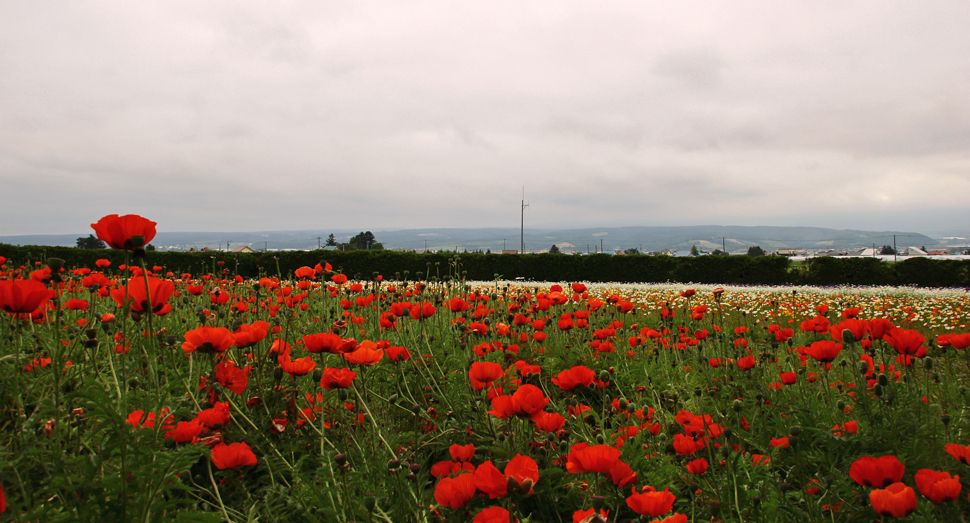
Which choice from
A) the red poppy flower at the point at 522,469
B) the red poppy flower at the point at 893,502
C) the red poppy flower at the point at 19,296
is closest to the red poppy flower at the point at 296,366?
the red poppy flower at the point at 19,296

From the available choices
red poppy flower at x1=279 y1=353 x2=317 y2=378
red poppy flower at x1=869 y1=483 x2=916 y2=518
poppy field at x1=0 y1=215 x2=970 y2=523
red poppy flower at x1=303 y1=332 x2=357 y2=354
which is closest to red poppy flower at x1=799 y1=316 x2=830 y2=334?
poppy field at x1=0 y1=215 x2=970 y2=523

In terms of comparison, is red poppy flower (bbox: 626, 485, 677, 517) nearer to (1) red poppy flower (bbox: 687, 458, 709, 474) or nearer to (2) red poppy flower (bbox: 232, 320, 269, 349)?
(1) red poppy flower (bbox: 687, 458, 709, 474)

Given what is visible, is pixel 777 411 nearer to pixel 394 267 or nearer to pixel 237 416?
pixel 237 416

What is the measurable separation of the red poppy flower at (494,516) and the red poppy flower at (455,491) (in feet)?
0.65

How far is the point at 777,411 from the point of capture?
2693mm

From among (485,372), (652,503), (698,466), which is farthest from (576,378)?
(652,503)

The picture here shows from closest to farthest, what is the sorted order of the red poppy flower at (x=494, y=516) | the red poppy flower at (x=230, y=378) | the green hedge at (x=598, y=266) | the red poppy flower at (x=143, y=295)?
the red poppy flower at (x=494, y=516), the red poppy flower at (x=143, y=295), the red poppy flower at (x=230, y=378), the green hedge at (x=598, y=266)

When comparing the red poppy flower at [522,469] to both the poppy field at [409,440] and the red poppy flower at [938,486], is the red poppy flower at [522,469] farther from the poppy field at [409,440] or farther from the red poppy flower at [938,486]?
the red poppy flower at [938,486]

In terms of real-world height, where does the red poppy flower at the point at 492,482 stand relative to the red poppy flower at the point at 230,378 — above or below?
below

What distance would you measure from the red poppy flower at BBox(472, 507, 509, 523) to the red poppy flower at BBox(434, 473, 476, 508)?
0.20 m

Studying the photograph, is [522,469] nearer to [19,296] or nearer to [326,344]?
[326,344]

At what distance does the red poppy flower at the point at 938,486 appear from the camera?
1191 mm

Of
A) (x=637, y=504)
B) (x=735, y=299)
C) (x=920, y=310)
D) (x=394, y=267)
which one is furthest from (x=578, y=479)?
(x=394, y=267)

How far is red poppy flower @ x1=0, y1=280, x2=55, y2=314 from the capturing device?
1375mm
